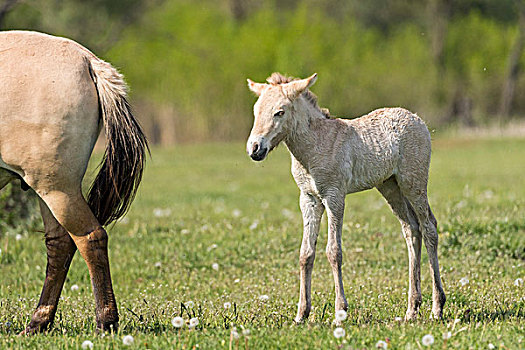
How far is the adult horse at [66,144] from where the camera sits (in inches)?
188

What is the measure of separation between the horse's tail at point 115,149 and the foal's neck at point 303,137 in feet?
3.49

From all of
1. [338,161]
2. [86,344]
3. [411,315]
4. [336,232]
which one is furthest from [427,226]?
[86,344]

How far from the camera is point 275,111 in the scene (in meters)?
5.05

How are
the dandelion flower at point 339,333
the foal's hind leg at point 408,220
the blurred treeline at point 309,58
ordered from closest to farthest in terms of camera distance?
the dandelion flower at point 339,333, the foal's hind leg at point 408,220, the blurred treeline at point 309,58

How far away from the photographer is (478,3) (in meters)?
44.2

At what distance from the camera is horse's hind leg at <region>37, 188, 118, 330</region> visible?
4.86 meters

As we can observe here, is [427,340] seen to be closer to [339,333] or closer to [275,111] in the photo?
[339,333]

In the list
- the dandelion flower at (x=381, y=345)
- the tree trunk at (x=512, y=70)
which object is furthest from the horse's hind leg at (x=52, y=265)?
the tree trunk at (x=512, y=70)

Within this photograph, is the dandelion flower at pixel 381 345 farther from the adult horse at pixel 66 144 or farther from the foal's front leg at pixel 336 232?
the adult horse at pixel 66 144

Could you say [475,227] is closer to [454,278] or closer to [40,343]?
[454,278]

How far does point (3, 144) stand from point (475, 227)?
18.9 ft

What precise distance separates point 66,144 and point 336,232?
197 centimetres

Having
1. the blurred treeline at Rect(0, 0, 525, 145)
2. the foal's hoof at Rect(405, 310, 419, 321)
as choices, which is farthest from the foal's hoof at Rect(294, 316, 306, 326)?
the blurred treeline at Rect(0, 0, 525, 145)

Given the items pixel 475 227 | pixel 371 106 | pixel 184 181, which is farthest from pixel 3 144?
pixel 371 106
